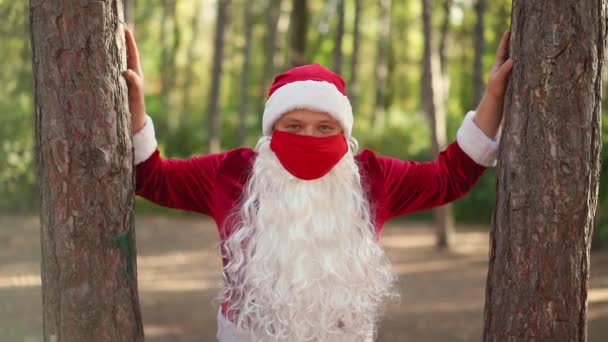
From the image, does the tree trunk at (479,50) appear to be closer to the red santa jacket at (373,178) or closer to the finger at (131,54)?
the red santa jacket at (373,178)

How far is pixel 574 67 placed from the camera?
3246 millimetres

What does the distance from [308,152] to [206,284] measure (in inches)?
275

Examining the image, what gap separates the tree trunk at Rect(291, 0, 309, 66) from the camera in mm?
14695

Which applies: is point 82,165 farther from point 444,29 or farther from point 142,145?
point 444,29

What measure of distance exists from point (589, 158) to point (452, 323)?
522 centimetres

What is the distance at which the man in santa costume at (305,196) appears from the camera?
341 centimetres

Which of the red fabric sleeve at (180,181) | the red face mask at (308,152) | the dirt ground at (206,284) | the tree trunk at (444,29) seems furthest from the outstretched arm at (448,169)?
the tree trunk at (444,29)

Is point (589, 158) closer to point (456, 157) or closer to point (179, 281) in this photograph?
point (456, 157)

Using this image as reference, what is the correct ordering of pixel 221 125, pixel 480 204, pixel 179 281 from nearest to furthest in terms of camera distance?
pixel 179 281 → pixel 480 204 → pixel 221 125

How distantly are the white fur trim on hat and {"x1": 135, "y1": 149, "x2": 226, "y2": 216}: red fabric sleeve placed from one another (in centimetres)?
35

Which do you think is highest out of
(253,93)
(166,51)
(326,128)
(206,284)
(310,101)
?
(310,101)

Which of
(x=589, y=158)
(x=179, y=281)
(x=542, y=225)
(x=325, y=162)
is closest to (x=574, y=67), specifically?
(x=589, y=158)

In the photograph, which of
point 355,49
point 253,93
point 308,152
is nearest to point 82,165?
point 308,152

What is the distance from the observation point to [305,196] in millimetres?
3496
